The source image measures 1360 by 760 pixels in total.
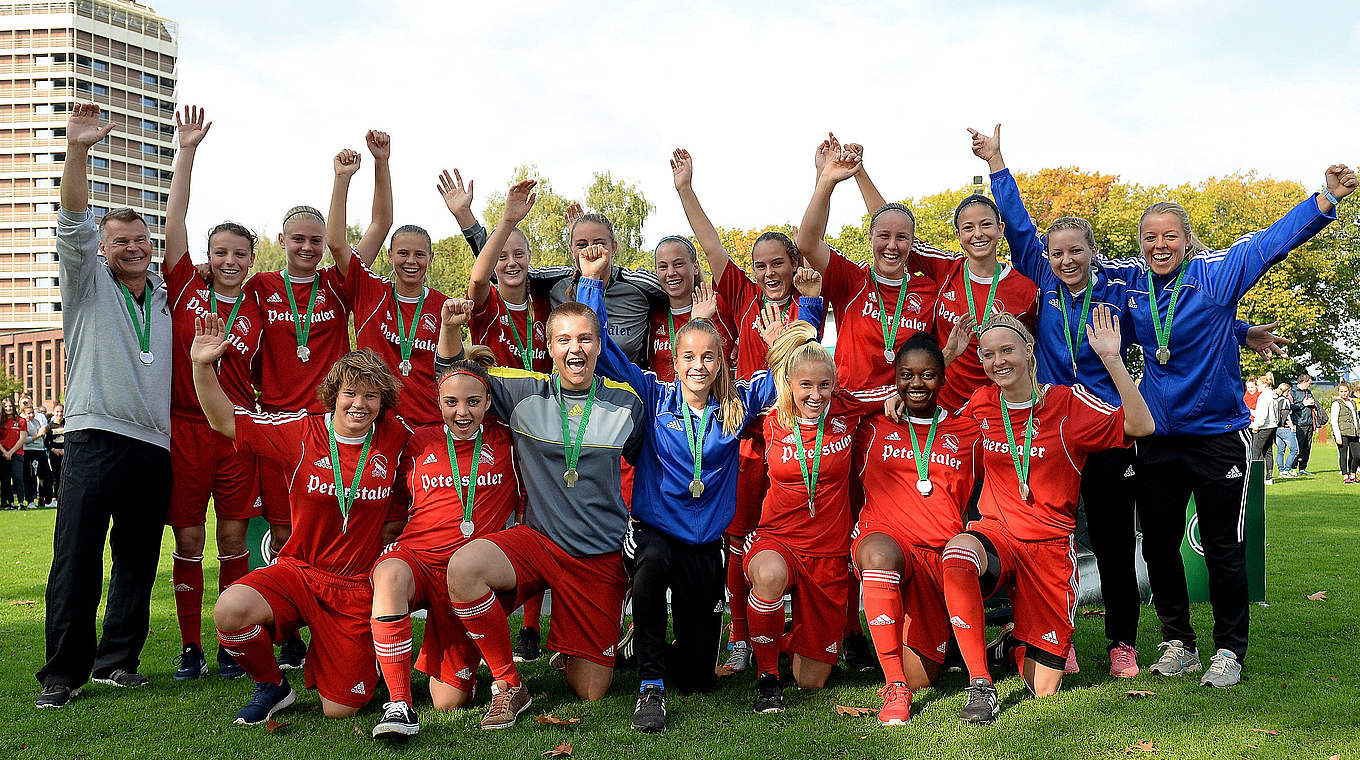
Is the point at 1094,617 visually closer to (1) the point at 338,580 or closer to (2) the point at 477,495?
(2) the point at 477,495

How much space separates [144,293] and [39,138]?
103 m

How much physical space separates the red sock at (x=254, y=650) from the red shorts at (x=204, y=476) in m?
1.24

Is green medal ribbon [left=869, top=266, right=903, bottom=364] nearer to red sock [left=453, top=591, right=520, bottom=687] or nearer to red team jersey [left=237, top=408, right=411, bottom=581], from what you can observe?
red sock [left=453, top=591, right=520, bottom=687]

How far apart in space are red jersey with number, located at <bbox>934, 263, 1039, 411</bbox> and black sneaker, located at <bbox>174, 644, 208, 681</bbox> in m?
4.57

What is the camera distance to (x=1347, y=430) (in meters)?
18.7

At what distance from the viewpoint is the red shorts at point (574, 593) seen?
4797mm

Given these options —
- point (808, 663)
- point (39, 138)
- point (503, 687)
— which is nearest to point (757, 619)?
Answer: point (808, 663)

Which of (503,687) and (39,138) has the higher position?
(39,138)

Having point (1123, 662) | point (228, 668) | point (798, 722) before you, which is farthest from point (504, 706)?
point (1123, 662)

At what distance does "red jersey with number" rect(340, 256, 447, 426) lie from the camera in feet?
19.2

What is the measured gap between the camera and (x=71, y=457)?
16.8 ft

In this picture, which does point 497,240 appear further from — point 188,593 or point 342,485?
point 188,593

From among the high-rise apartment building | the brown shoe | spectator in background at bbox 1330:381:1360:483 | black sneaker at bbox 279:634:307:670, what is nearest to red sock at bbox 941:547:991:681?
the brown shoe

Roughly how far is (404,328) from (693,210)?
6.37 feet
